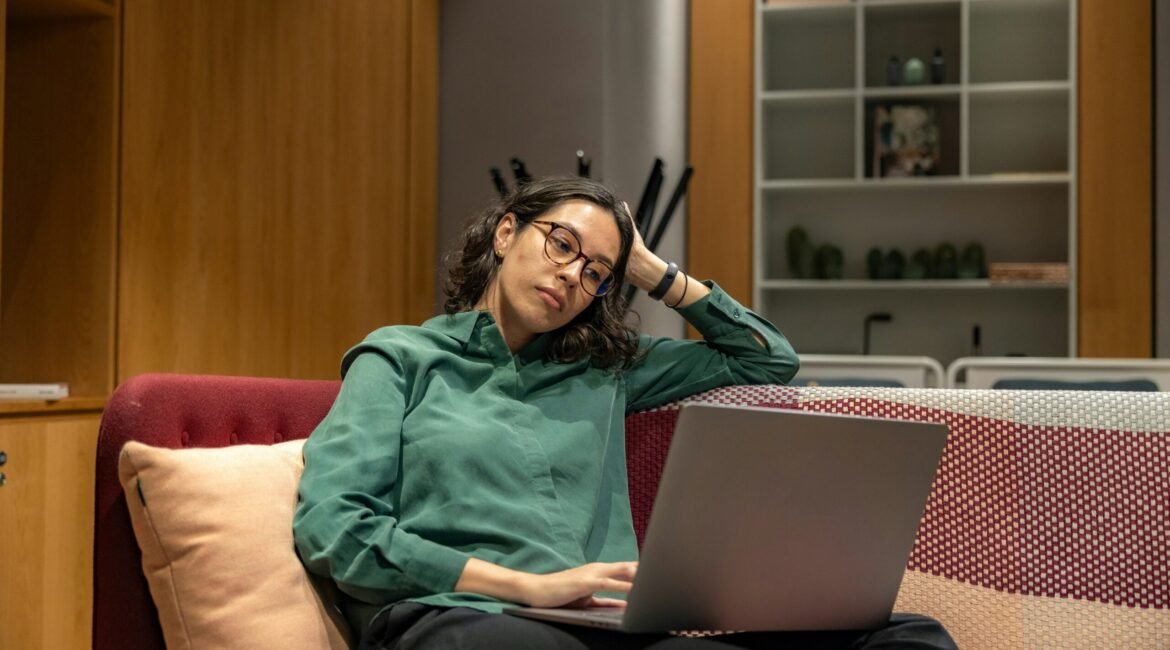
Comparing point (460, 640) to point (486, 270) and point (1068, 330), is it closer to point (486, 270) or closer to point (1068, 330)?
point (486, 270)

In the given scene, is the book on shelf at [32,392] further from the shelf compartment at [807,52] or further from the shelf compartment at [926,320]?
the shelf compartment at [807,52]

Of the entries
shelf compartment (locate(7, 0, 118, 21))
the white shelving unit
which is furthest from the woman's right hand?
the white shelving unit

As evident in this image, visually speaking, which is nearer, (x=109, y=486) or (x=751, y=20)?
(x=109, y=486)

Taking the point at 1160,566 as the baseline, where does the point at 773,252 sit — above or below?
above

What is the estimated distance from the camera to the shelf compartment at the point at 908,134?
5133mm

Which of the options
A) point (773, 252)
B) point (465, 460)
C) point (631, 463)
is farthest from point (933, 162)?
point (465, 460)

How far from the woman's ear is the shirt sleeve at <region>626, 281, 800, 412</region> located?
25 centimetres

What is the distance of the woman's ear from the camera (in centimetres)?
171

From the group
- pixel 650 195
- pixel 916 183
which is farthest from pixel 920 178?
pixel 650 195

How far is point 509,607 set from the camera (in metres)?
1.27

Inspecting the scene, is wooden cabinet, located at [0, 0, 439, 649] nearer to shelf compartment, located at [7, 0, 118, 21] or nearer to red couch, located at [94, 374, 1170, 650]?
shelf compartment, located at [7, 0, 118, 21]

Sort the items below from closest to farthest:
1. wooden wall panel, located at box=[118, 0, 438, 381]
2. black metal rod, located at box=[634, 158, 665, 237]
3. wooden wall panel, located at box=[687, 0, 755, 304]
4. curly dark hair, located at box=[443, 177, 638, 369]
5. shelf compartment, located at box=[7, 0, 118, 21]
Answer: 1. curly dark hair, located at box=[443, 177, 638, 369]
2. shelf compartment, located at box=[7, 0, 118, 21]
3. wooden wall panel, located at box=[118, 0, 438, 381]
4. black metal rod, located at box=[634, 158, 665, 237]
5. wooden wall panel, located at box=[687, 0, 755, 304]

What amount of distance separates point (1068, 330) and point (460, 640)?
433 cm

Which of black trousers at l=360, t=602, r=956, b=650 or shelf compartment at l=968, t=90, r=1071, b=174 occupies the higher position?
shelf compartment at l=968, t=90, r=1071, b=174
